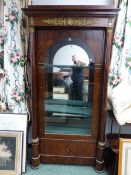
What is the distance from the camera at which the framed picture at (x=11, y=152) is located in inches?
75.9

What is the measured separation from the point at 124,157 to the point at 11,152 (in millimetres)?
1019

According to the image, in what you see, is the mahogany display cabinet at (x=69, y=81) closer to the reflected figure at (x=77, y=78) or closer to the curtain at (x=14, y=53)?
the reflected figure at (x=77, y=78)

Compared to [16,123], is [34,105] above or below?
above

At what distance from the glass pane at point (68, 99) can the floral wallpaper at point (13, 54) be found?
0.31 meters

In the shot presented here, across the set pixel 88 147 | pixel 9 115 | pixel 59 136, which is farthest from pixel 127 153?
pixel 9 115

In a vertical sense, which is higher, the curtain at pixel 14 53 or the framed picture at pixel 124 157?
the curtain at pixel 14 53

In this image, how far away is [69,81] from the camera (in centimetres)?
197

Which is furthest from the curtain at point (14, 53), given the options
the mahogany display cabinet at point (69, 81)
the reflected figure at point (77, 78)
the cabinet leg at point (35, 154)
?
the reflected figure at point (77, 78)

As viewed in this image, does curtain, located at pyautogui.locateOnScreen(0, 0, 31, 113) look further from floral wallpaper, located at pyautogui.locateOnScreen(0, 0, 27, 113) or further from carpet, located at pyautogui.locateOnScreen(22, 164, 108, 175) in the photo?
carpet, located at pyautogui.locateOnScreen(22, 164, 108, 175)

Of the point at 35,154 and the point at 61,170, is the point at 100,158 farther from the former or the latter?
the point at 35,154

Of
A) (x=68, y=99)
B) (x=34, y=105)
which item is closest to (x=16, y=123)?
(x=34, y=105)

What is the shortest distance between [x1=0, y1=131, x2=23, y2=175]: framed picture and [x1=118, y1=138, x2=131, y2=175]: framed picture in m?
0.90

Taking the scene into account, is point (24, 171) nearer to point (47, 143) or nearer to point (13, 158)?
point (13, 158)

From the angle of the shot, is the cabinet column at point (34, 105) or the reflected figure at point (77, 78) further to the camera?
the reflected figure at point (77, 78)
